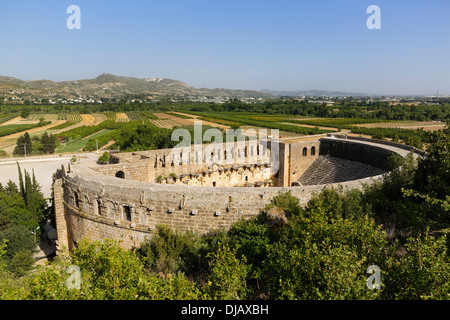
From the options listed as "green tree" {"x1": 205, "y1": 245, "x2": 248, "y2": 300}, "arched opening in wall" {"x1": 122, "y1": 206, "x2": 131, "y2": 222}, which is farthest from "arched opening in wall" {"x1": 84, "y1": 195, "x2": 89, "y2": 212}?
"green tree" {"x1": 205, "y1": 245, "x2": 248, "y2": 300}

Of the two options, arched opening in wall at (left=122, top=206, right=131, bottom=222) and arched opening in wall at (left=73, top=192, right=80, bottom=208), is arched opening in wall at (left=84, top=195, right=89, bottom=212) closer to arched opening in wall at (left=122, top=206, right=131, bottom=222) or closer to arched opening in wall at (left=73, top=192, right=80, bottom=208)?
arched opening in wall at (left=73, top=192, right=80, bottom=208)

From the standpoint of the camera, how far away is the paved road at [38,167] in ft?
116

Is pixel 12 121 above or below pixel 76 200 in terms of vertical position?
above

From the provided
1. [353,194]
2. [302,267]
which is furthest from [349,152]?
[302,267]

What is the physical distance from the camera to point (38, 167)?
41906 millimetres

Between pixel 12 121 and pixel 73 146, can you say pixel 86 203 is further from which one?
pixel 12 121

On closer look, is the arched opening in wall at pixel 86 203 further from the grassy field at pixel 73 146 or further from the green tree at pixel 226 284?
the grassy field at pixel 73 146

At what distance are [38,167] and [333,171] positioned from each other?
125ft

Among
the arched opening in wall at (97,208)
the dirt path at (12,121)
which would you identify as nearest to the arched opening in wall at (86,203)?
the arched opening in wall at (97,208)

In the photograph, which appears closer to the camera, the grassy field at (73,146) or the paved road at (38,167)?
the paved road at (38,167)

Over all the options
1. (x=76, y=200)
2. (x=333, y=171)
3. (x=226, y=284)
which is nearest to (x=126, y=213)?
(x=76, y=200)

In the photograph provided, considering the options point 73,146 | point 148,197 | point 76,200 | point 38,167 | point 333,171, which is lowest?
point 38,167

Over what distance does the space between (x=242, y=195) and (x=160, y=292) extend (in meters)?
5.72

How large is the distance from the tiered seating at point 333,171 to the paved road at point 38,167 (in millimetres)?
23566
